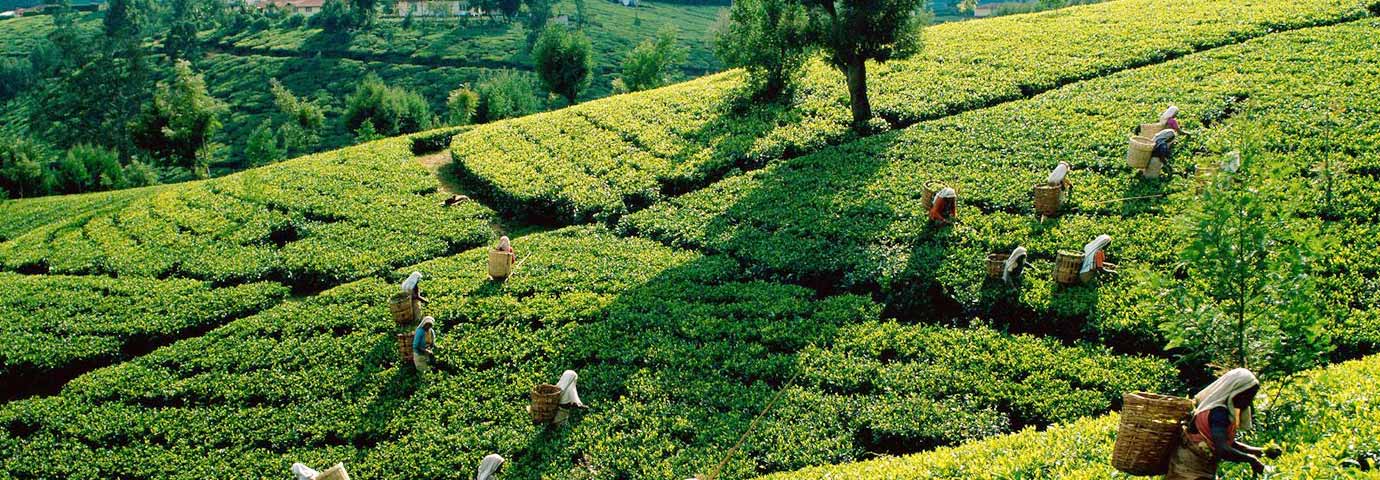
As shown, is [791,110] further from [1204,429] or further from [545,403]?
[1204,429]

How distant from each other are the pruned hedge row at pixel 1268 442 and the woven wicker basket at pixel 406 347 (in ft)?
30.0

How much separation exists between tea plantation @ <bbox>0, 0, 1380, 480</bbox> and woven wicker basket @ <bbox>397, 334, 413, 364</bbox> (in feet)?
1.68

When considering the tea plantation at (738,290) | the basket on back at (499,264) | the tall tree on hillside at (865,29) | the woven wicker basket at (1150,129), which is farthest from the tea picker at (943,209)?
the basket on back at (499,264)

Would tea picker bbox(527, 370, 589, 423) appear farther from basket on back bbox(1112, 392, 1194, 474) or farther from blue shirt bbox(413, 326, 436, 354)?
basket on back bbox(1112, 392, 1194, 474)

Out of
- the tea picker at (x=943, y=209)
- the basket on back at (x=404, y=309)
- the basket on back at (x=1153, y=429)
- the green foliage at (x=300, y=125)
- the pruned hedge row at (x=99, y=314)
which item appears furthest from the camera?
the green foliage at (x=300, y=125)

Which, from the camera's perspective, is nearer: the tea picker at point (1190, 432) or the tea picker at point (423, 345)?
the tea picker at point (1190, 432)

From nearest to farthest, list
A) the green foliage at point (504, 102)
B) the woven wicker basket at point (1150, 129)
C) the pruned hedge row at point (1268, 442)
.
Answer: the pruned hedge row at point (1268, 442) → the woven wicker basket at point (1150, 129) → the green foliage at point (504, 102)

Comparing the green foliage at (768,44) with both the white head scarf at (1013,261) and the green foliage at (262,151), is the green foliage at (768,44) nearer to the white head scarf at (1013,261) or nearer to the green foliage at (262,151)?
the white head scarf at (1013,261)

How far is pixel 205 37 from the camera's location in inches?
4813

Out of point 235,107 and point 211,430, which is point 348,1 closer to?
point 235,107

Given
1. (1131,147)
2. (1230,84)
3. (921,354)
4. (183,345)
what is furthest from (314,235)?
(1230,84)

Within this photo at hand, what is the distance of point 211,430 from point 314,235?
9.79 m

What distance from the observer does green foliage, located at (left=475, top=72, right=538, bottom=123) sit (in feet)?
205

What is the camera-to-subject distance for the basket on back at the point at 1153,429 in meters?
9.68
